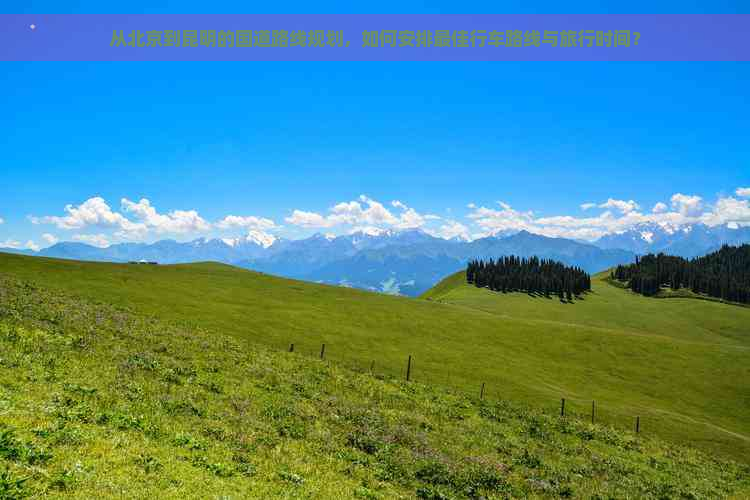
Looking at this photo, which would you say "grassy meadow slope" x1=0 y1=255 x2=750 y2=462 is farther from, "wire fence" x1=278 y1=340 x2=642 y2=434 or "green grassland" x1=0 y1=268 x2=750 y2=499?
"green grassland" x1=0 y1=268 x2=750 y2=499

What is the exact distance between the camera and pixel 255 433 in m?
19.6

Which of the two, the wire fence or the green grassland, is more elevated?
the green grassland

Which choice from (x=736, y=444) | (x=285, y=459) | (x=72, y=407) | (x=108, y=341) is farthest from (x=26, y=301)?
(x=736, y=444)

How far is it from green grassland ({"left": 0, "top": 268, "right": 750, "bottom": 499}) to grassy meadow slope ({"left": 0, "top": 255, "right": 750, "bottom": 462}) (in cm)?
1091

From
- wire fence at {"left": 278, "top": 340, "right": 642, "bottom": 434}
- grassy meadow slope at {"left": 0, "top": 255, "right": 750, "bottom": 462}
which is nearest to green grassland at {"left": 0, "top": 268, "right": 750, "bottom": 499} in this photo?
wire fence at {"left": 278, "top": 340, "right": 642, "bottom": 434}

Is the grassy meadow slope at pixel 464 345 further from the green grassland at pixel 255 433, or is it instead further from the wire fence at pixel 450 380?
the green grassland at pixel 255 433

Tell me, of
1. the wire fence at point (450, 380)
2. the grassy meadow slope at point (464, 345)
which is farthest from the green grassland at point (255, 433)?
the grassy meadow slope at point (464, 345)

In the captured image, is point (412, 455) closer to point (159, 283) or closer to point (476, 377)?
point (476, 377)

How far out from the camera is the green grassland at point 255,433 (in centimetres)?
1314

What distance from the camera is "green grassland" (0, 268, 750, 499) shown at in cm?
1314

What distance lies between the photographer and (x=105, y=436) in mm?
14523

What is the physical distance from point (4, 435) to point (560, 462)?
1082 inches

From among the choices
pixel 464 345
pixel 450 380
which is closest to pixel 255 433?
pixel 450 380

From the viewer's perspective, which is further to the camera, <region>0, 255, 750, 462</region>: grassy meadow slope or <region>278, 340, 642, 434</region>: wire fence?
<region>0, 255, 750, 462</region>: grassy meadow slope
